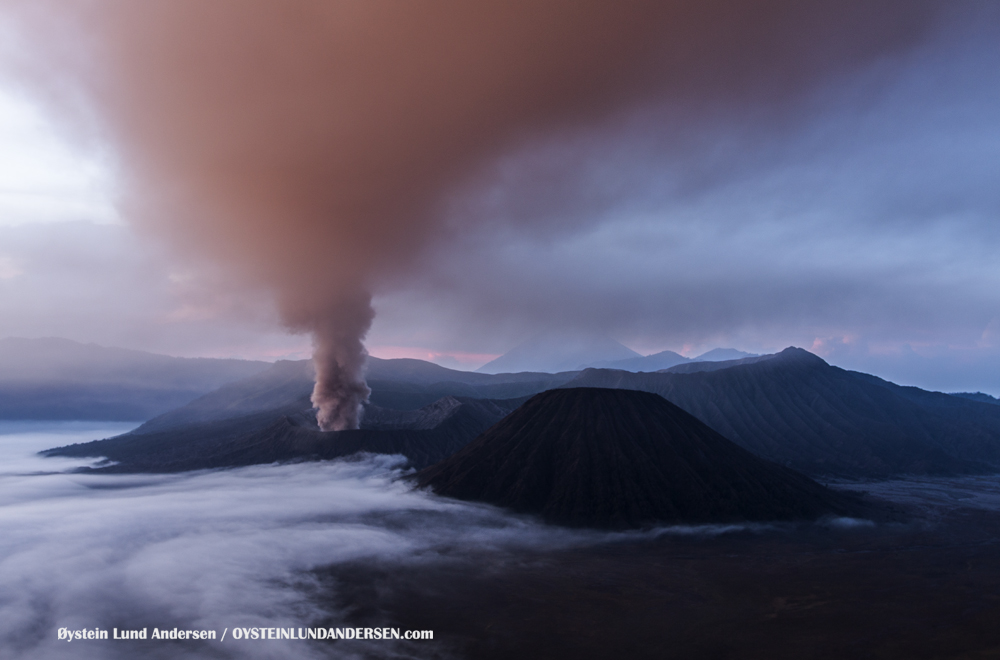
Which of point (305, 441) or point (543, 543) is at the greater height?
point (305, 441)

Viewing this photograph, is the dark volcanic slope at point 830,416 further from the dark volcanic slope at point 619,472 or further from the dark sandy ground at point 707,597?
the dark sandy ground at point 707,597

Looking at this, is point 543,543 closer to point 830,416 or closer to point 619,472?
point 619,472

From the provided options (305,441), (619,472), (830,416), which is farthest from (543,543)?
(830,416)

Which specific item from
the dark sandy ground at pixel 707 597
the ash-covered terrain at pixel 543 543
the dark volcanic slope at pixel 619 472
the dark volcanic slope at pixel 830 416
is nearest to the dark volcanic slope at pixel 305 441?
the ash-covered terrain at pixel 543 543

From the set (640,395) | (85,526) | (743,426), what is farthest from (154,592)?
(743,426)

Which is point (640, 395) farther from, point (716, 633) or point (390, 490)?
point (716, 633)

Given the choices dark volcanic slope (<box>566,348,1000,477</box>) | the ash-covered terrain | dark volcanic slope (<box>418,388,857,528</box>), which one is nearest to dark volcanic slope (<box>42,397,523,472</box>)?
the ash-covered terrain
